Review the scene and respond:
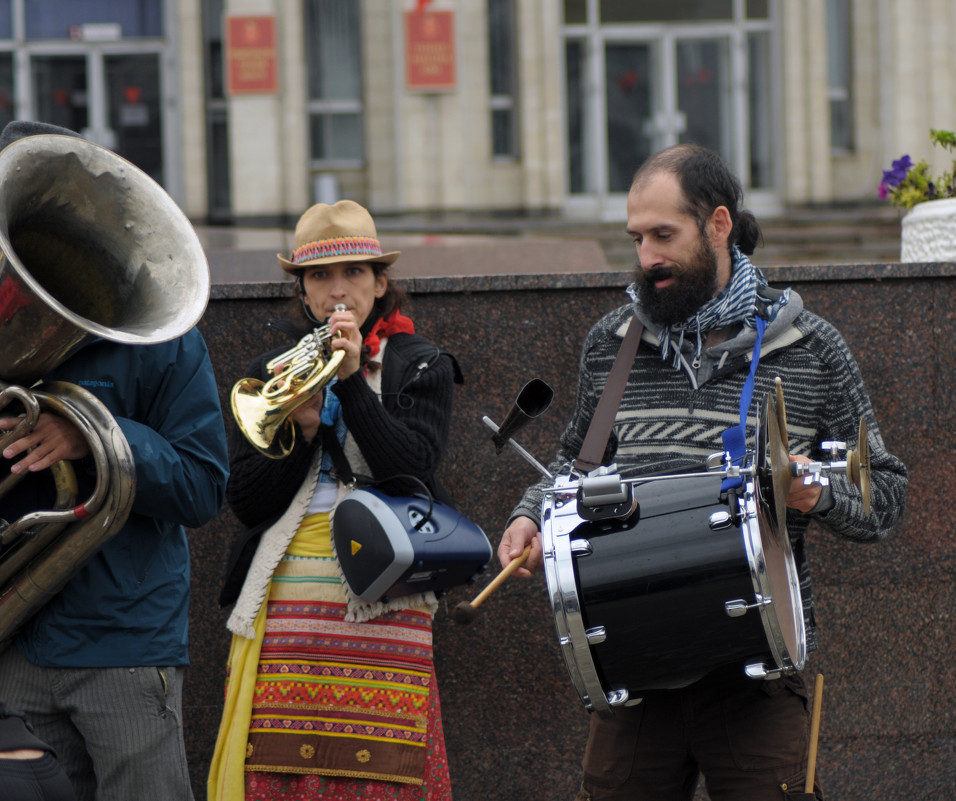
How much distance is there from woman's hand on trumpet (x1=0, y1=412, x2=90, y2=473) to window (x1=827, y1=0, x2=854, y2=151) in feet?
48.8

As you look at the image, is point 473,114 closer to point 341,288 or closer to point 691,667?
point 341,288

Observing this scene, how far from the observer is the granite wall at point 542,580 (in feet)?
15.0

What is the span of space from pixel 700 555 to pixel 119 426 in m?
1.25

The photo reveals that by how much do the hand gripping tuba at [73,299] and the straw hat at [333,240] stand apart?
0.63 m

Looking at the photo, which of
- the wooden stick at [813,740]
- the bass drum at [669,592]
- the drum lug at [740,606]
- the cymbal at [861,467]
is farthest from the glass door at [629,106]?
the drum lug at [740,606]

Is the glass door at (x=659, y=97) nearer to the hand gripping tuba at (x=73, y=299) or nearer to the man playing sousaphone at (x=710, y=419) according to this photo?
the man playing sousaphone at (x=710, y=419)

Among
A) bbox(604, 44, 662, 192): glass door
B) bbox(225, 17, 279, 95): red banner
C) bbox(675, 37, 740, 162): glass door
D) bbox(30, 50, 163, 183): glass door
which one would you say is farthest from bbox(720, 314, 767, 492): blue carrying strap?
bbox(30, 50, 163, 183): glass door

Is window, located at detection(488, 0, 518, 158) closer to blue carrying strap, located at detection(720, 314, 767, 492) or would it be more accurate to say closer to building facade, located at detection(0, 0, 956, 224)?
building facade, located at detection(0, 0, 956, 224)

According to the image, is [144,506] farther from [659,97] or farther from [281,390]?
[659,97]

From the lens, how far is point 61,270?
301cm

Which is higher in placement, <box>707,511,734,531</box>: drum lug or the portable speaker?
<box>707,511,734,531</box>: drum lug

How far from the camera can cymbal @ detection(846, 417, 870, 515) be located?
8.68 ft

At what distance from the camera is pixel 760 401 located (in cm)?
298

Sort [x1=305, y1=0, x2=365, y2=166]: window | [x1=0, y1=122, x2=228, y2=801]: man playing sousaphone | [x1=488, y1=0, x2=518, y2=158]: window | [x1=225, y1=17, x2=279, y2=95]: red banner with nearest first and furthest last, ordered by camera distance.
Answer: [x1=0, y1=122, x2=228, y2=801]: man playing sousaphone → [x1=225, y1=17, x2=279, y2=95]: red banner → [x1=488, y1=0, x2=518, y2=158]: window → [x1=305, y1=0, x2=365, y2=166]: window
